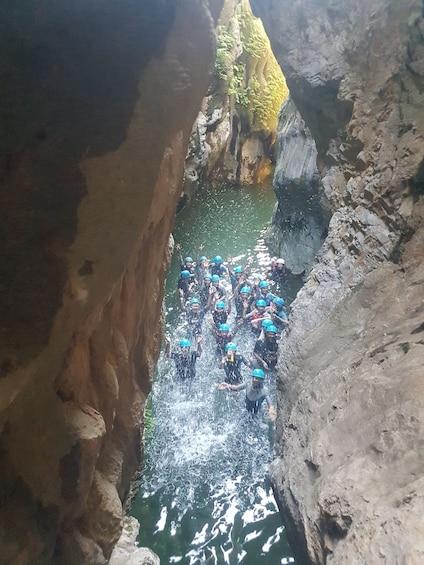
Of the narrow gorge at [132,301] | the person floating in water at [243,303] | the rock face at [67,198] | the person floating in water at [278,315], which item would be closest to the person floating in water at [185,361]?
the person floating in water at [278,315]

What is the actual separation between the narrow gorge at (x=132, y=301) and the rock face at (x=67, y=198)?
1 centimetres

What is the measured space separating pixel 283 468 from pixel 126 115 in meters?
4.27

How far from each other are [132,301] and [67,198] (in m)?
2.22

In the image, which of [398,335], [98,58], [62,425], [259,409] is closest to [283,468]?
[398,335]

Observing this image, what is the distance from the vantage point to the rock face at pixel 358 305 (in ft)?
11.8

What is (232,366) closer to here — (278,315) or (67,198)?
(278,315)

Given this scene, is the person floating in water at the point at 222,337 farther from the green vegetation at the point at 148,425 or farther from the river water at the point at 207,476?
the green vegetation at the point at 148,425

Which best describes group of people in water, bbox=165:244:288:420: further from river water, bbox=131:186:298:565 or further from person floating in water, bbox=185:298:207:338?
river water, bbox=131:186:298:565

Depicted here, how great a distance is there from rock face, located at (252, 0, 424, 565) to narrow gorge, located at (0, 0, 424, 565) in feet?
0.08

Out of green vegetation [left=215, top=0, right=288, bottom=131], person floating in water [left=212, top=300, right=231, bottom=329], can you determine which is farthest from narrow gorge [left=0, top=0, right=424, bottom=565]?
green vegetation [left=215, top=0, right=288, bottom=131]

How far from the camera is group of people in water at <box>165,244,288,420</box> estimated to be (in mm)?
9945

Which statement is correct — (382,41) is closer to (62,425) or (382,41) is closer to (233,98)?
(62,425)

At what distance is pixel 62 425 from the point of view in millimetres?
3369

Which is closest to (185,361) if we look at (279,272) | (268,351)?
(268,351)
